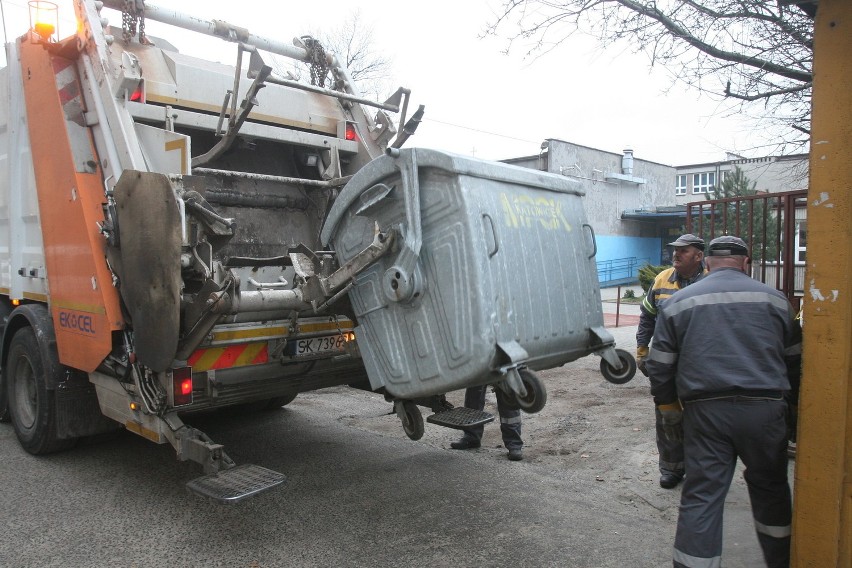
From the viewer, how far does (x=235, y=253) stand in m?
4.48

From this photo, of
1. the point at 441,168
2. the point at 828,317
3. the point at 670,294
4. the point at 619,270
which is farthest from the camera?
the point at 619,270

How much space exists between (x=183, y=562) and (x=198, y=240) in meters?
1.53

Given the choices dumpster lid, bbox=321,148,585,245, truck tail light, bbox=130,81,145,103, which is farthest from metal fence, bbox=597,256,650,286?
truck tail light, bbox=130,81,145,103

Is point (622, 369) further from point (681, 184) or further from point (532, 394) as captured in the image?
point (681, 184)

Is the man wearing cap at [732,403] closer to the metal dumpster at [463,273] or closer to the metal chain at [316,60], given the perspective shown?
the metal dumpster at [463,273]

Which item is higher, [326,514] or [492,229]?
[492,229]

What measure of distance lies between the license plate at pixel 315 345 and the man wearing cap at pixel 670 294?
1769mm

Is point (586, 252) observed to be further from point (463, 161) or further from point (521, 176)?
point (463, 161)

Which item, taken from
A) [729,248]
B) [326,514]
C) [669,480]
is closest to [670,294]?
[669,480]

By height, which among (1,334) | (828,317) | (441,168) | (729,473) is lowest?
(729,473)

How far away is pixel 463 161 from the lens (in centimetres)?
284

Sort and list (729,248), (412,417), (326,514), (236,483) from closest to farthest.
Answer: (729,248) → (236,483) → (412,417) → (326,514)

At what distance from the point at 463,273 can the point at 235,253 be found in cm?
225

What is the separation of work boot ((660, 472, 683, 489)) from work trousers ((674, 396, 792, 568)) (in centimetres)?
124
